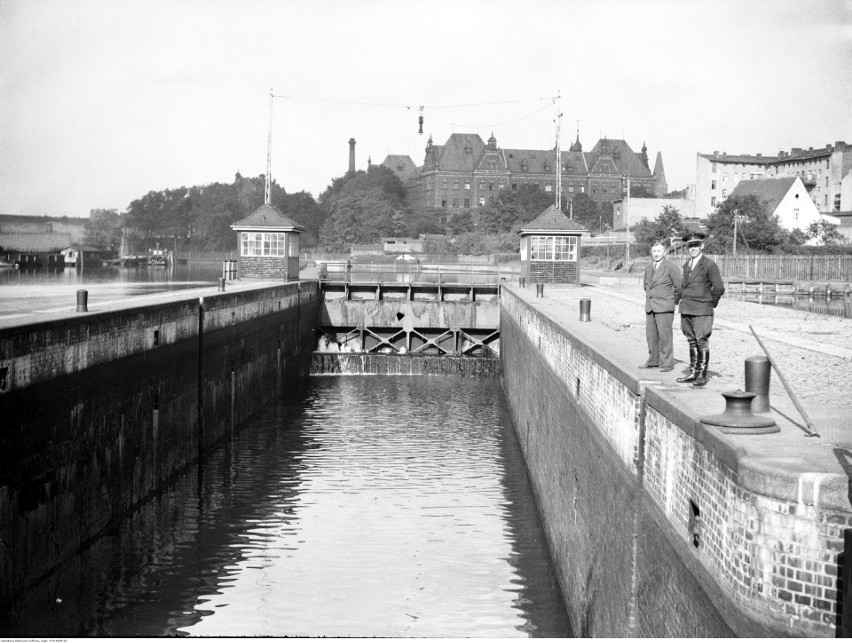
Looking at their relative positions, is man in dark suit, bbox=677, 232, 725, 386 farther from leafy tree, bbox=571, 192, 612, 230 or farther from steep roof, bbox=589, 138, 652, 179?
steep roof, bbox=589, 138, 652, 179

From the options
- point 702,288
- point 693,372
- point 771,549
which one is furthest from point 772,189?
point 771,549

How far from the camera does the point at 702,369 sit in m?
8.39

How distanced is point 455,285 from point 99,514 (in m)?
24.3

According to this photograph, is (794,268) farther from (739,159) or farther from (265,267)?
(739,159)

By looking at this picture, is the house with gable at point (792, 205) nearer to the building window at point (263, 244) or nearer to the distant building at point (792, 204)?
the distant building at point (792, 204)

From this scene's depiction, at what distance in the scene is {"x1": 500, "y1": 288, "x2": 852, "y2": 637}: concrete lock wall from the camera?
439cm

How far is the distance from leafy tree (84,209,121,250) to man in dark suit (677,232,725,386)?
124 metres

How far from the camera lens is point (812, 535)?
438cm

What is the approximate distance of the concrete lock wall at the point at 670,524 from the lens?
4.39 metres

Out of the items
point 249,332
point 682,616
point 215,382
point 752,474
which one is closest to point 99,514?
point 215,382

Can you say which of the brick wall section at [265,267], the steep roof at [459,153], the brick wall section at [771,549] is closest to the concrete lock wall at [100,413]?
the brick wall section at [771,549]

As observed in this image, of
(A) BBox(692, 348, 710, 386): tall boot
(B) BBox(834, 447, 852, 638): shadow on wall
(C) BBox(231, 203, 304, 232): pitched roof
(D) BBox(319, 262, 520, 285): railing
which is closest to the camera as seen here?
(B) BBox(834, 447, 852, 638): shadow on wall

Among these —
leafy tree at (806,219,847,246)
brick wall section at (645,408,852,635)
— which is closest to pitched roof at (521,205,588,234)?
brick wall section at (645,408,852,635)

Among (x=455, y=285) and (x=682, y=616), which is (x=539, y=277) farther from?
(x=682, y=616)
